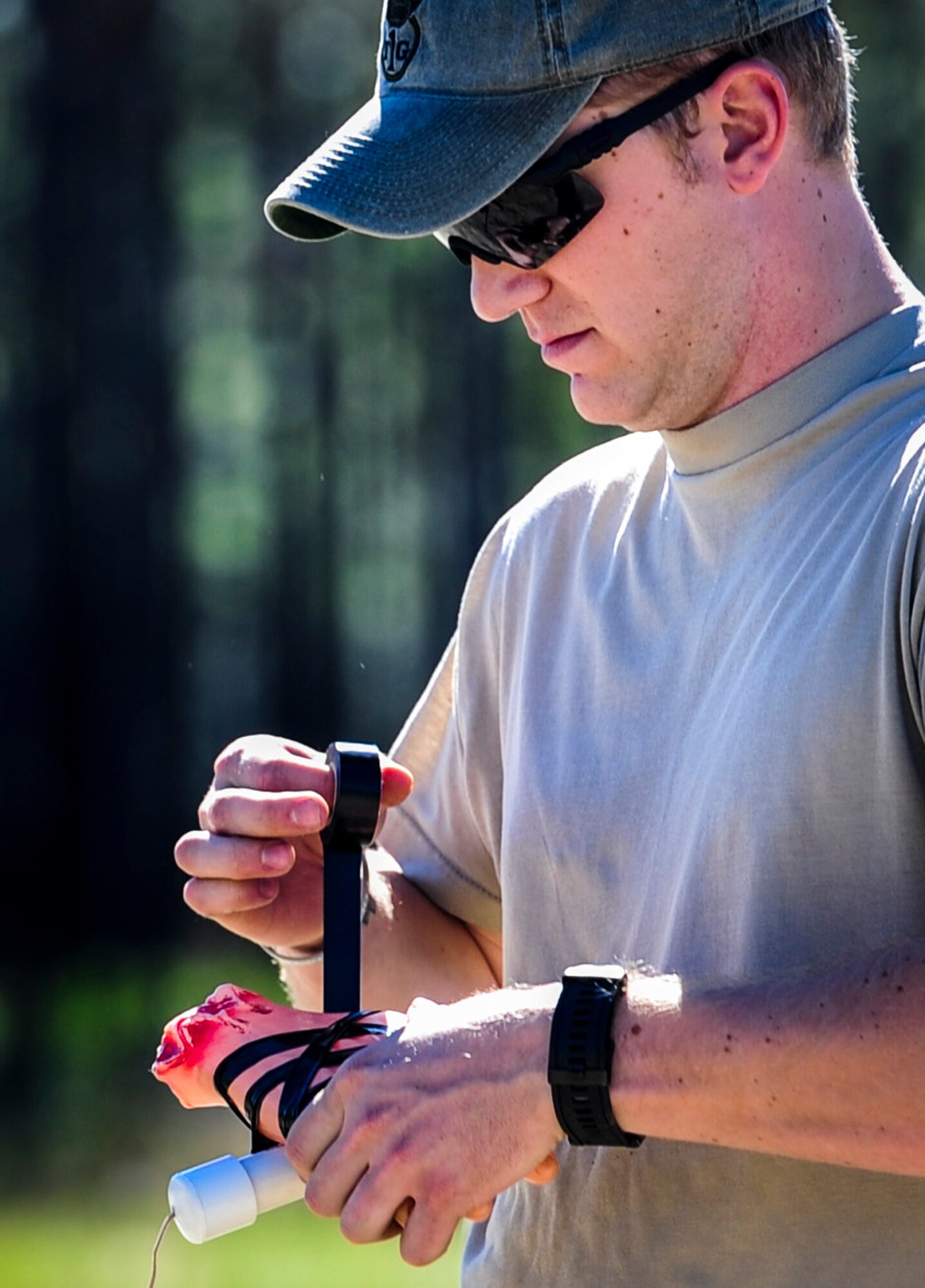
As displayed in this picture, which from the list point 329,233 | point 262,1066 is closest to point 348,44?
point 329,233

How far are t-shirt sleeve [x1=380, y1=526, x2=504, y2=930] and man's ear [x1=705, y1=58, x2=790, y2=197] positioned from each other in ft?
1.98

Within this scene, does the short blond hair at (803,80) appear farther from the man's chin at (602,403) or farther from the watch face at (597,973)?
the watch face at (597,973)

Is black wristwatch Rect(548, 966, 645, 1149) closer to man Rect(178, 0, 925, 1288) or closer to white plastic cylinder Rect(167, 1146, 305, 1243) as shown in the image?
man Rect(178, 0, 925, 1288)

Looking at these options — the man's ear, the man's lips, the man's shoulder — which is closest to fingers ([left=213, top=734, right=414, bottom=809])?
the man's shoulder

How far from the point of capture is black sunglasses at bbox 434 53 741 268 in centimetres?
180

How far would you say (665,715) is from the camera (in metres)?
1.84

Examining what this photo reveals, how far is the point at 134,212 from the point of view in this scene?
9.13m

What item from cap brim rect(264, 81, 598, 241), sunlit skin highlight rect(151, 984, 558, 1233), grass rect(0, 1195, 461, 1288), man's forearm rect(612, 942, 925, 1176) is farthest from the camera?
grass rect(0, 1195, 461, 1288)

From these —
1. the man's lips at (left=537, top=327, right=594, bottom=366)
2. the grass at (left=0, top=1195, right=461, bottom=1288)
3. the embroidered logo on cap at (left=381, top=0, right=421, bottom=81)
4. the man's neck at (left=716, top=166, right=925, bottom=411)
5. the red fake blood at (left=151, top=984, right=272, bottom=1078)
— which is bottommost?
the grass at (left=0, top=1195, right=461, bottom=1288)

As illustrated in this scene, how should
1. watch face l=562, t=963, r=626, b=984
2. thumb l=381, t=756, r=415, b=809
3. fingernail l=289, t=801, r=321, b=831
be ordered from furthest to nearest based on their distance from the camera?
thumb l=381, t=756, r=415, b=809, fingernail l=289, t=801, r=321, b=831, watch face l=562, t=963, r=626, b=984

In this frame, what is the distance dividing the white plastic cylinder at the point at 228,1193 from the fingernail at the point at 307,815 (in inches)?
16.7

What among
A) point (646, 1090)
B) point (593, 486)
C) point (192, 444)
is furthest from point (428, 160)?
point (192, 444)

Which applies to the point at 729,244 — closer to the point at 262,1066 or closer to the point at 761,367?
the point at 761,367

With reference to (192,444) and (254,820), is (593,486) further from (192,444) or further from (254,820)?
(192,444)
